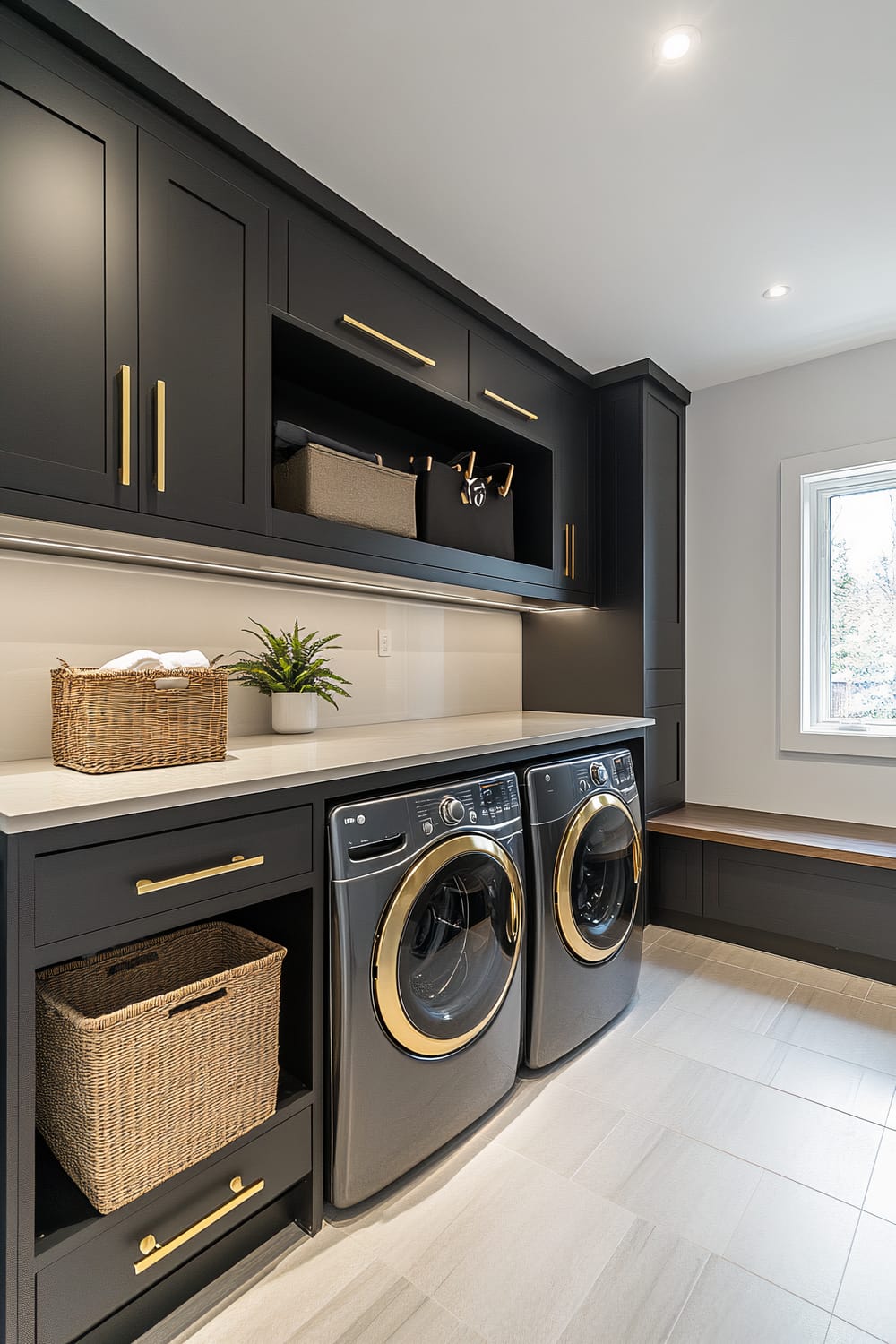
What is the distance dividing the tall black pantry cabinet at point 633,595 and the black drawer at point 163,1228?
210cm

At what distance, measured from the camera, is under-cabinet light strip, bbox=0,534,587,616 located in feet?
5.32

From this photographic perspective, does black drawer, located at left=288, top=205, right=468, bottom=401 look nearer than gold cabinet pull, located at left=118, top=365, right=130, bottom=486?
No

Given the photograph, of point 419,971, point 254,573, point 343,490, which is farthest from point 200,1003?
point 343,490

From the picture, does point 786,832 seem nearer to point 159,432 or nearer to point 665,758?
point 665,758

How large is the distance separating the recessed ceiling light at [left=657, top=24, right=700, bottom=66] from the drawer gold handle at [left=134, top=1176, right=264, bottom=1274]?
245 cm

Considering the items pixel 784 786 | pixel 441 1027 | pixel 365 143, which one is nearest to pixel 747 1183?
pixel 441 1027

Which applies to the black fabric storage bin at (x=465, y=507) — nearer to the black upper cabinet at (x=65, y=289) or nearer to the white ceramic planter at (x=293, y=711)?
the white ceramic planter at (x=293, y=711)

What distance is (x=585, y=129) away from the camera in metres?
1.74

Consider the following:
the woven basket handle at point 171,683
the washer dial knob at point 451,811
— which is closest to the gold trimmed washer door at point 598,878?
the washer dial knob at point 451,811

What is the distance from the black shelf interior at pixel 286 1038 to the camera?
1.20 meters

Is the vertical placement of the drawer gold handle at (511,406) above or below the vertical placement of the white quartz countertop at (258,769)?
above

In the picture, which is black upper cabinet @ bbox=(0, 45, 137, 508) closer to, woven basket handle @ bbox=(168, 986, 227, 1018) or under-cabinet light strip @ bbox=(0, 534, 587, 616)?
under-cabinet light strip @ bbox=(0, 534, 587, 616)

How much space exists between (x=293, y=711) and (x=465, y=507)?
915mm

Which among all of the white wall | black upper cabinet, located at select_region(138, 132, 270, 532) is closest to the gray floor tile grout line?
the white wall
